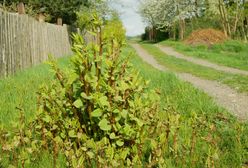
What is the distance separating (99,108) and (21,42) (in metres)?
7.48

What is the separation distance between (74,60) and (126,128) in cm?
71

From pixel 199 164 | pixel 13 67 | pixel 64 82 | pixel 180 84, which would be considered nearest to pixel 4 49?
pixel 13 67

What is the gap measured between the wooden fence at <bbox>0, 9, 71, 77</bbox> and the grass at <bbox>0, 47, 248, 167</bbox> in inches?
36.2

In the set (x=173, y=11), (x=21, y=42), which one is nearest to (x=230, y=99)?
(x=21, y=42)

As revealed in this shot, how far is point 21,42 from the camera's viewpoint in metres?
9.90

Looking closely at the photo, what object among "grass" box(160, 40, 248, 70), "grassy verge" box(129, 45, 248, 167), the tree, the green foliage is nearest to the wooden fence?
"grassy verge" box(129, 45, 248, 167)

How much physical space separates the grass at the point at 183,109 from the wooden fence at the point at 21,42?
0.92 metres

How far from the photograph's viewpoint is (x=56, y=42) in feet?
50.9

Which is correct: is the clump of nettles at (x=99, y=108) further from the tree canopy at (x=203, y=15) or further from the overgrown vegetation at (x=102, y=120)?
the tree canopy at (x=203, y=15)

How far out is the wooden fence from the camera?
8.66m

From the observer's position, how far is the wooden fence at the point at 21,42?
28.4 ft

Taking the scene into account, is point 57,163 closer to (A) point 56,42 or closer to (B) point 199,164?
(B) point 199,164

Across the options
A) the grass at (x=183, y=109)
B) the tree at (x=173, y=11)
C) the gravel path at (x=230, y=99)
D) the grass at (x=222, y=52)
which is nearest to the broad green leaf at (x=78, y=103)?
the grass at (x=183, y=109)

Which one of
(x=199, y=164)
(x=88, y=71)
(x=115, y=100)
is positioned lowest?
(x=199, y=164)
